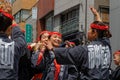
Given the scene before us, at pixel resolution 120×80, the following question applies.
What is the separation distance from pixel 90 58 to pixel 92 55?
0.07 meters

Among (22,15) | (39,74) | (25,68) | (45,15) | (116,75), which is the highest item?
(22,15)

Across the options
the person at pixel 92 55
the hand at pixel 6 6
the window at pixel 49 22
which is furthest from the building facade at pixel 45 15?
the hand at pixel 6 6

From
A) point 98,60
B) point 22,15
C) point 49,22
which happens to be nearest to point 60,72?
point 98,60

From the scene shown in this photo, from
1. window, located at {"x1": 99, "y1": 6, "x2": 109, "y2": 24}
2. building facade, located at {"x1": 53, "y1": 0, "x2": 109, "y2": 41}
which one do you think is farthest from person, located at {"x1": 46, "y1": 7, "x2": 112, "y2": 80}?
window, located at {"x1": 99, "y1": 6, "x2": 109, "y2": 24}

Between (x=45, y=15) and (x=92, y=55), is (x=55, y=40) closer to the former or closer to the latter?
(x=92, y=55)

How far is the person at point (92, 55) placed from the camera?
595cm

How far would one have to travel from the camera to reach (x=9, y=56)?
5027 millimetres

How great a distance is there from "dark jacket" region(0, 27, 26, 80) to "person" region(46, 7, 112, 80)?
28.0 inches

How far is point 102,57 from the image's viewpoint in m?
6.18

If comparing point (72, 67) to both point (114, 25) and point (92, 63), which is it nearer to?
point (92, 63)

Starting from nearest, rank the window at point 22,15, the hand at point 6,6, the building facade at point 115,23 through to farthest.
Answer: the hand at point 6,6
the building facade at point 115,23
the window at point 22,15

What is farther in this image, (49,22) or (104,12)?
Answer: (49,22)

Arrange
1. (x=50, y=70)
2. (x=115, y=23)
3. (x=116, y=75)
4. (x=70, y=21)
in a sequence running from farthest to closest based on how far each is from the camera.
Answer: (x=70, y=21)
(x=115, y=23)
(x=116, y=75)
(x=50, y=70)

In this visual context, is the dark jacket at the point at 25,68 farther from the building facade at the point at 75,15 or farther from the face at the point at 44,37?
the building facade at the point at 75,15
